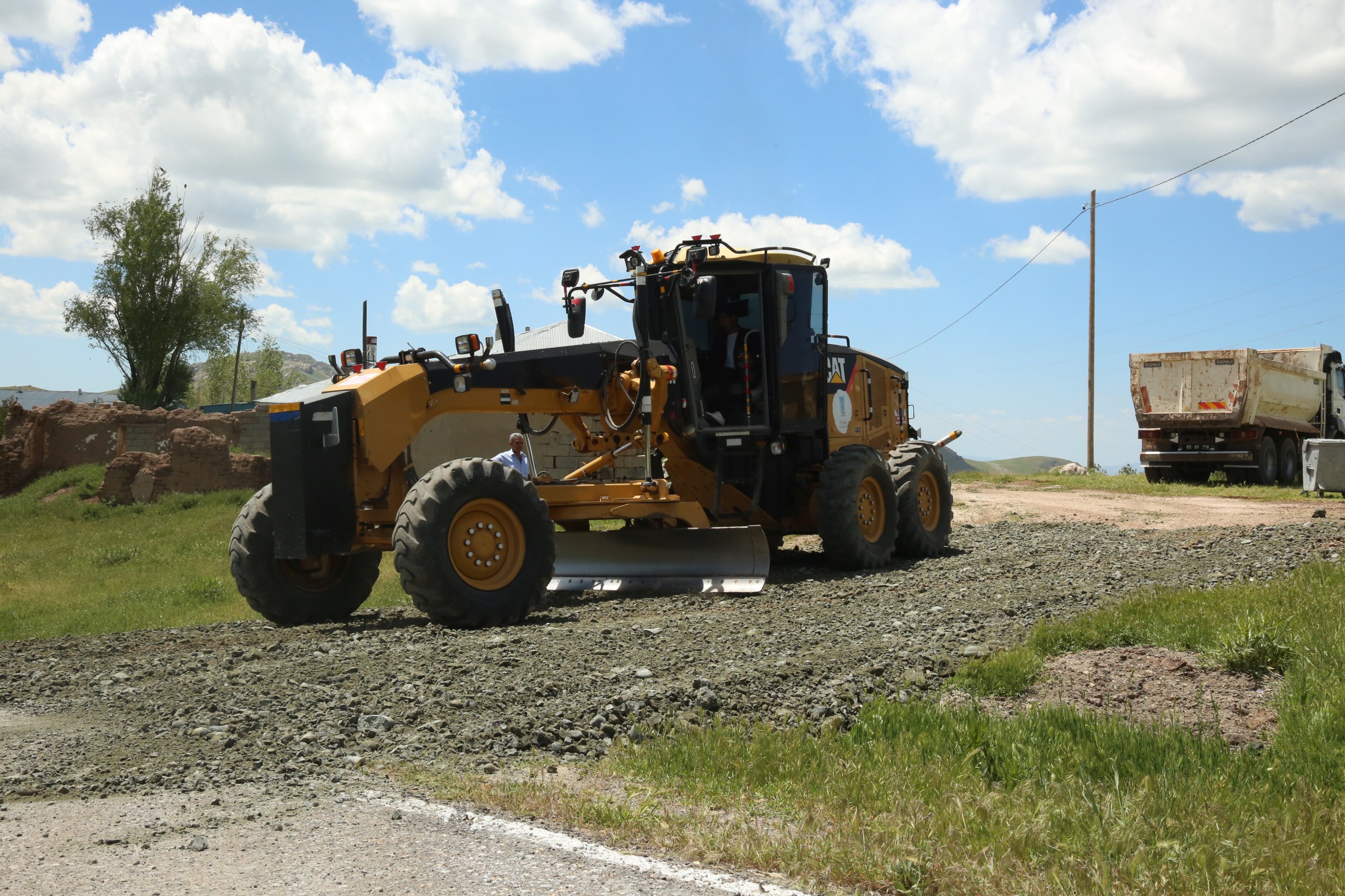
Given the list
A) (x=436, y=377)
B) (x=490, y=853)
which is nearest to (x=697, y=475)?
(x=436, y=377)

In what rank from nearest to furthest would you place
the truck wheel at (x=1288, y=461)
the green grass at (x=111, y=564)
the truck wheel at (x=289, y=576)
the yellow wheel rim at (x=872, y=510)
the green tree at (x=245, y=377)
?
the truck wheel at (x=289, y=576), the yellow wheel rim at (x=872, y=510), the green grass at (x=111, y=564), the truck wheel at (x=1288, y=461), the green tree at (x=245, y=377)

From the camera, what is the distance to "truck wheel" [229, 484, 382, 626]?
9727 mm

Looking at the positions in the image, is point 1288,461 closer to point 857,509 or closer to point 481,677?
point 857,509

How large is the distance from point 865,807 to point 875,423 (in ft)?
33.0

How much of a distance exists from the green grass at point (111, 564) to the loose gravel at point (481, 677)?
415 cm

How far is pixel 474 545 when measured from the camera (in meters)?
9.03

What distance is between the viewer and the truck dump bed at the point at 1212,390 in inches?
1027

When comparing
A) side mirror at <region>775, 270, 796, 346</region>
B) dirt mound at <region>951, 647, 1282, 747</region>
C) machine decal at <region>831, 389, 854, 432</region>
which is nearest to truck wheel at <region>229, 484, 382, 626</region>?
side mirror at <region>775, 270, 796, 346</region>

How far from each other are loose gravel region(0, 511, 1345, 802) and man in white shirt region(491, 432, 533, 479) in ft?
4.69

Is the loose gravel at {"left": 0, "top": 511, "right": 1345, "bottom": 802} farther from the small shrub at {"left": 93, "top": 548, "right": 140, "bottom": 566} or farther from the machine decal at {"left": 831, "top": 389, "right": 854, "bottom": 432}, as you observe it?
the small shrub at {"left": 93, "top": 548, "right": 140, "bottom": 566}

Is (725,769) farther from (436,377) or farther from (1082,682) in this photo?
(436,377)

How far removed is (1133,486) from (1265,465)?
124 inches

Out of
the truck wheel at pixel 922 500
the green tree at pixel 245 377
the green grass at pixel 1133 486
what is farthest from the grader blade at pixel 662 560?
the green tree at pixel 245 377

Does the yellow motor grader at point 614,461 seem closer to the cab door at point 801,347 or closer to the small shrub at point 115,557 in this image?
the cab door at point 801,347
